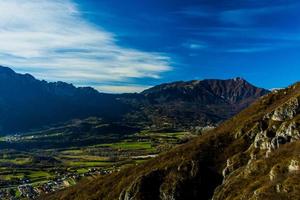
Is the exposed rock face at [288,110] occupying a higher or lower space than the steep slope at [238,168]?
higher

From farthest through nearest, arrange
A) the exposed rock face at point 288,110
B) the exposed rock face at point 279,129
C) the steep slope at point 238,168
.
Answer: the exposed rock face at point 288,110 < the exposed rock face at point 279,129 < the steep slope at point 238,168

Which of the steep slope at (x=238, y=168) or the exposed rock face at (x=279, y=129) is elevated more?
the exposed rock face at (x=279, y=129)

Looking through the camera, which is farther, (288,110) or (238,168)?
(288,110)

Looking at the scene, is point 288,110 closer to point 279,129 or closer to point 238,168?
point 279,129

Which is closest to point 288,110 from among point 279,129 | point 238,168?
Result: point 279,129

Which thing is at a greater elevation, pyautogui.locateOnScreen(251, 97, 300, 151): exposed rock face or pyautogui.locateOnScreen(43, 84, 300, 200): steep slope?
pyautogui.locateOnScreen(251, 97, 300, 151): exposed rock face

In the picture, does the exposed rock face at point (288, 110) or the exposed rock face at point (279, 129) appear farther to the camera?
the exposed rock face at point (288, 110)

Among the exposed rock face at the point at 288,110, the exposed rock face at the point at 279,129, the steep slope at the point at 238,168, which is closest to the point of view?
the steep slope at the point at 238,168

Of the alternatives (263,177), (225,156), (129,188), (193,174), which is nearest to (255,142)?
(225,156)

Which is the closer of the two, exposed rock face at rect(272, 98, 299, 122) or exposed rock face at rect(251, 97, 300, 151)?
exposed rock face at rect(251, 97, 300, 151)

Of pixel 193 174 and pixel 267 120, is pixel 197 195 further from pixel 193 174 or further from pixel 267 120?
pixel 267 120

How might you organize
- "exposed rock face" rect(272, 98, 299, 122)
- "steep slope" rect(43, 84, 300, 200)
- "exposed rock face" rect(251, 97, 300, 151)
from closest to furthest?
"steep slope" rect(43, 84, 300, 200) → "exposed rock face" rect(251, 97, 300, 151) → "exposed rock face" rect(272, 98, 299, 122)
